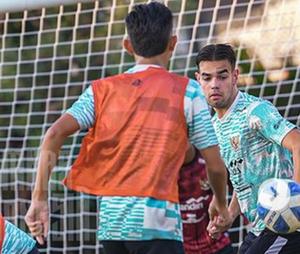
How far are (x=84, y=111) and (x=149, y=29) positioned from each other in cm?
37

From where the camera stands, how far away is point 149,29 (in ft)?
11.3

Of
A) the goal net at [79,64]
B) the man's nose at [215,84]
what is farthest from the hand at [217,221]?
the goal net at [79,64]

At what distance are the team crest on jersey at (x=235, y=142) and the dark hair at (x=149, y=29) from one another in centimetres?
74

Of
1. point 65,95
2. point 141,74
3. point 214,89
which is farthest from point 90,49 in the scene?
point 141,74

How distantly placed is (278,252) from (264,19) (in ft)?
11.0

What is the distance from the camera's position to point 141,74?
3.49 metres

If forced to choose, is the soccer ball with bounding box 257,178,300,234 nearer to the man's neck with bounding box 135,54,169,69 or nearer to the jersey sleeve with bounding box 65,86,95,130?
the man's neck with bounding box 135,54,169,69

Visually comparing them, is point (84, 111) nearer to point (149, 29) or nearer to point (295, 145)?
point (149, 29)

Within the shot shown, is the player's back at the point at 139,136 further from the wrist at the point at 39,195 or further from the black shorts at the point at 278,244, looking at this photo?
the black shorts at the point at 278,244

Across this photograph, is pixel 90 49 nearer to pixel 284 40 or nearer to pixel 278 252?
pixel 284 40

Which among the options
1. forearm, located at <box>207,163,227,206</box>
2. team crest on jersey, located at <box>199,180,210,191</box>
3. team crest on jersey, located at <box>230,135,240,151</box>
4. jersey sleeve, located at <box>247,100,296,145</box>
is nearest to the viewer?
forearm, located at <box>207,163,227,206</box>

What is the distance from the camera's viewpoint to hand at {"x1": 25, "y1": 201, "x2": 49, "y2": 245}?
328cm

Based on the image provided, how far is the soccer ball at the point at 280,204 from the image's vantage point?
375 cm

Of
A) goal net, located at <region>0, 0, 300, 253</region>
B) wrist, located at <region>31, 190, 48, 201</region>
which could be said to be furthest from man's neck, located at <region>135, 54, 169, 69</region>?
goal net, located at <region>0, 0, 300, 253</region>
